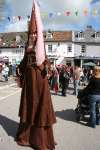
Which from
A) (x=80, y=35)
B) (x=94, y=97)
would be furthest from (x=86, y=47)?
(x=94, y=97)

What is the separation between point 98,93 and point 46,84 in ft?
8.52

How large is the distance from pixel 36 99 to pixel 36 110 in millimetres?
213

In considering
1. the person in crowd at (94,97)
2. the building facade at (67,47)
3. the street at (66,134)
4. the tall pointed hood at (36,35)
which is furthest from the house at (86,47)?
the tall pointed hood at (36,35)

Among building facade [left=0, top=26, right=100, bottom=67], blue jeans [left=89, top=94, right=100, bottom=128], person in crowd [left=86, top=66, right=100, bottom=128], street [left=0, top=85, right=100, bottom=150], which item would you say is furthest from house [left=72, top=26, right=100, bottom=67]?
blue jeans [left=89, top=94, right=100, bottom=128]

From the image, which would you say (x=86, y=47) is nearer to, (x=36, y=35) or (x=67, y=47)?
(x=67, y=47)

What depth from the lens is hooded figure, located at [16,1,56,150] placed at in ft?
24.8

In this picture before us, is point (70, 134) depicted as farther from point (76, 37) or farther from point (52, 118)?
point (76, 37)

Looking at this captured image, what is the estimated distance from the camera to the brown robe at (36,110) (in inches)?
298

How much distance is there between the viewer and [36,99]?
Result: 302 inches

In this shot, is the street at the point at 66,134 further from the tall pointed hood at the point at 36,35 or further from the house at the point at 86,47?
the house at the point at 86,47

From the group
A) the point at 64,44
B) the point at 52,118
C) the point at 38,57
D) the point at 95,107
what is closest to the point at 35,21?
the point at 38,57

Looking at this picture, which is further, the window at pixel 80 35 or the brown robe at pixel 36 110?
the window at pixel 80 35

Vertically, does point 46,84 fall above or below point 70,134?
above

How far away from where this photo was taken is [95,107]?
32.9ft
